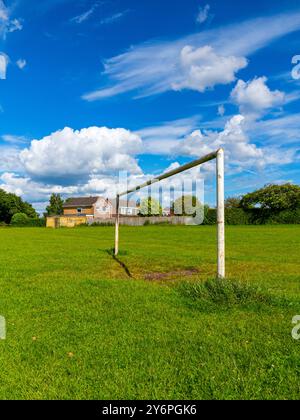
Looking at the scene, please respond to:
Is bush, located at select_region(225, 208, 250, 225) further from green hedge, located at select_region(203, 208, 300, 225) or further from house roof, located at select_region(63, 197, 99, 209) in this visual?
house roof, located at select_region(63, 197, 99, 209)

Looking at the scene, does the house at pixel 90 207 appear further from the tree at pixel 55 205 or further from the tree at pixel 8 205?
the tree at pixel 55 205

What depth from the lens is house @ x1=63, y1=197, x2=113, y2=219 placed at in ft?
275

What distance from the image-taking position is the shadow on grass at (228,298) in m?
5.13

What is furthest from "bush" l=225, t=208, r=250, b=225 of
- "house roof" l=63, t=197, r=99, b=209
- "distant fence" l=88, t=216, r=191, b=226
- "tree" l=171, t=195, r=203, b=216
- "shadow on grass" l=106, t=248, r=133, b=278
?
"house roof" l=63, t=197, r=99, b=209

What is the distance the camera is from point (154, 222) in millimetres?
49031

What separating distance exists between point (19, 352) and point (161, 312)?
2.04 m

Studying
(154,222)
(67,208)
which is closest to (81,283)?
(154,222)

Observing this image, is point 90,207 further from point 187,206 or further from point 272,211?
point 187,206

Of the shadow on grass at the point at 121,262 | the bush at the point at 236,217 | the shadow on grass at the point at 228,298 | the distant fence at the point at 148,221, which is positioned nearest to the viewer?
the shadow on grass at the point at 228,298

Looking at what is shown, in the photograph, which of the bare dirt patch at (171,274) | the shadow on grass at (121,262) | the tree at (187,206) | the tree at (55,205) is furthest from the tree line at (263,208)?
the tree at (55,205)

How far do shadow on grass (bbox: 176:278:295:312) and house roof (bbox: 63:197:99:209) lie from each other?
79490 millimetres

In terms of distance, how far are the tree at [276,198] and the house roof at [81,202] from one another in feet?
144

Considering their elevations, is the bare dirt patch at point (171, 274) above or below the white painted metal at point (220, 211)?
below

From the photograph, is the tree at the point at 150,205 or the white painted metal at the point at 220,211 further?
the tree at the point at 150,205
